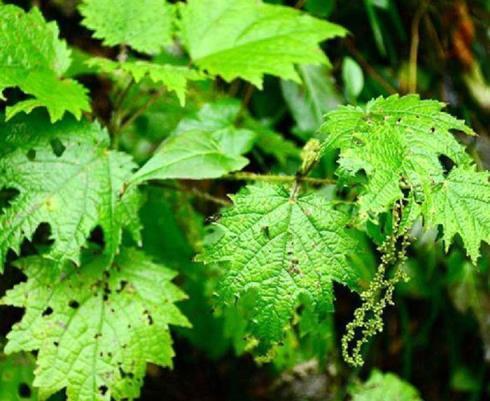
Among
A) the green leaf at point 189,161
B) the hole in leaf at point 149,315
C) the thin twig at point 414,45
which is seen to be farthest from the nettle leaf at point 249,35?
the thin twig at point 414,45

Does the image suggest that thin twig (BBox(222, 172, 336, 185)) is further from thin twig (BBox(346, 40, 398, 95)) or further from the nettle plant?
thin twig (BBox(346, 40, 398, 95))

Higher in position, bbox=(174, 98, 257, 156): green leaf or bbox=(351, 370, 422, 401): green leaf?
bbox=(174, 98, 257, 156): green leaf

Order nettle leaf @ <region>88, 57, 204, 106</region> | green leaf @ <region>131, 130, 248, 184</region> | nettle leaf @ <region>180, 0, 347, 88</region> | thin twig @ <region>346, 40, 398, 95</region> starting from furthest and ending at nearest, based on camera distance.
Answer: thin twig @ <region>346, 40, 398, 95</region>, nettle leaf @ <region>180, 0, 347, 88</region>, nettle leaf @ <region>88, 57, 204, 106</region>, green leaf @ <region>131, 130, 248, 184</region>

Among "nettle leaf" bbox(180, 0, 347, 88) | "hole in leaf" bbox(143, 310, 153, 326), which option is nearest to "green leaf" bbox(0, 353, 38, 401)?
"hole in leaf" bbox(143, 310, 153, 326)

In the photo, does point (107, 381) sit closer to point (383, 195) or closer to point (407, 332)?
point (383, 195)

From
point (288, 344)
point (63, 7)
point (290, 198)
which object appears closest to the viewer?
point (290, 198)

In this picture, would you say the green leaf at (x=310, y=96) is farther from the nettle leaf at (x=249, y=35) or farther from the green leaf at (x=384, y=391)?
the green leaf at (x=384, y=391)

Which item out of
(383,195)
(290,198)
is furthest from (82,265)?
(383,195)
